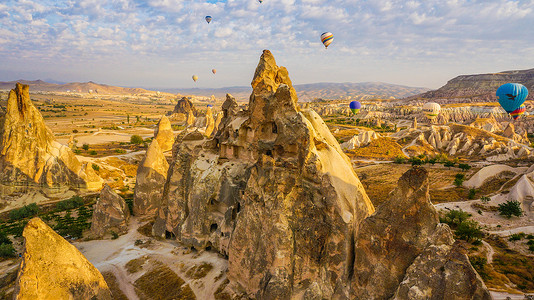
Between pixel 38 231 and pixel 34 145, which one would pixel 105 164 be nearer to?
pixel 34 145

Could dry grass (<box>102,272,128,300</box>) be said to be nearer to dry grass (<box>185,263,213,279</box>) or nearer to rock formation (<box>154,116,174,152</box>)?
dry grass (<box>185,263,213,279</box>)

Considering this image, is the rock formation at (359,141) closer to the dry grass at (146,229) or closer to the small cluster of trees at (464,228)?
the small cluster of trees at (464,228)

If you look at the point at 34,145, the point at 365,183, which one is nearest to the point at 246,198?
the point at 365,183

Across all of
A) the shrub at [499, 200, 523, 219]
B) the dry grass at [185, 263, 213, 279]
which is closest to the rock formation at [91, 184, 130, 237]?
the dry grass at [185, 263, 213, 279]

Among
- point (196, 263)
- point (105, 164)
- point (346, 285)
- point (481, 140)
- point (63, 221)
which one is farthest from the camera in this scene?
point (481, 140)

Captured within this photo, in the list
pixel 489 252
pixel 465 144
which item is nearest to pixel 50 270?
pixel 489 252

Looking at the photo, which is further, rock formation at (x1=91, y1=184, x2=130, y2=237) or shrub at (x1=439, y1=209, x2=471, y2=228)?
shrub at (x1=439, y1=209, x2=471, y2=228)

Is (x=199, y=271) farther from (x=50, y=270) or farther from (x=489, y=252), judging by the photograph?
(x=489, y=252)
